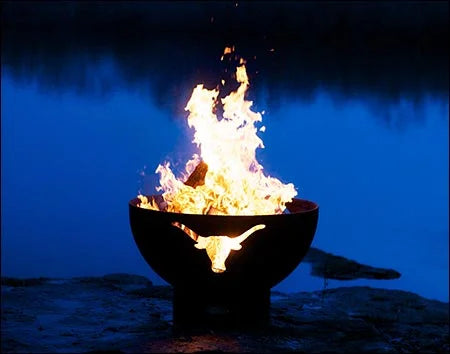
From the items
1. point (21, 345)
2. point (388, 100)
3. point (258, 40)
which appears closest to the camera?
point (21, 345)

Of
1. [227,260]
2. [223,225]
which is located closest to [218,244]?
[227,260]

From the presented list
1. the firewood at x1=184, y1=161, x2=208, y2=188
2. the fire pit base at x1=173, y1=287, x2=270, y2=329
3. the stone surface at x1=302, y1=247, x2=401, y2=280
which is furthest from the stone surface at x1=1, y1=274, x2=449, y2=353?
the firewood at x1=184, y1=161, x2=208, y2=188

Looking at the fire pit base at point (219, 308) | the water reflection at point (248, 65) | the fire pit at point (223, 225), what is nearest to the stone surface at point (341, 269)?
the fire pit at point (223, 225)

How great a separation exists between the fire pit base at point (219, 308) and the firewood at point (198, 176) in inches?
28.4

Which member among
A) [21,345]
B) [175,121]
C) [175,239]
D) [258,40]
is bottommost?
[21,345]

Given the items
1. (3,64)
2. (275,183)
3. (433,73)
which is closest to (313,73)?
(433,73)

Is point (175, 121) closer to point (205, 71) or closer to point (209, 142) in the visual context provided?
point (205, 71)

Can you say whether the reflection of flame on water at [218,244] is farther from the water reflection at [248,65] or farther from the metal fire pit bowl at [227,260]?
the water reflection at [248,65]

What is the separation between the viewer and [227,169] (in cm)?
569

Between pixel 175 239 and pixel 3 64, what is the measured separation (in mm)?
24599

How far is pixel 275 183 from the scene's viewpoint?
581 centimetres

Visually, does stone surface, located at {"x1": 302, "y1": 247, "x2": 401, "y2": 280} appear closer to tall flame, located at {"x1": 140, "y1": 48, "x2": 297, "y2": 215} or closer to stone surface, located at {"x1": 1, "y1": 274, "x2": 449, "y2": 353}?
stone surface, located at {"x1": 1, "y1": 274, "x2": 449, "y2": 353}

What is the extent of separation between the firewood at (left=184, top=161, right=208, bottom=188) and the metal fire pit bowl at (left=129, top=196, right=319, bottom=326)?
17.4 inches

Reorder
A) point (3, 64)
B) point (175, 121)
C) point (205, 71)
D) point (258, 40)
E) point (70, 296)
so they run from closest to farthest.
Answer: point (70, 296), point (175, 121), point (205, 71), point (3, 64), point (258, 40)
